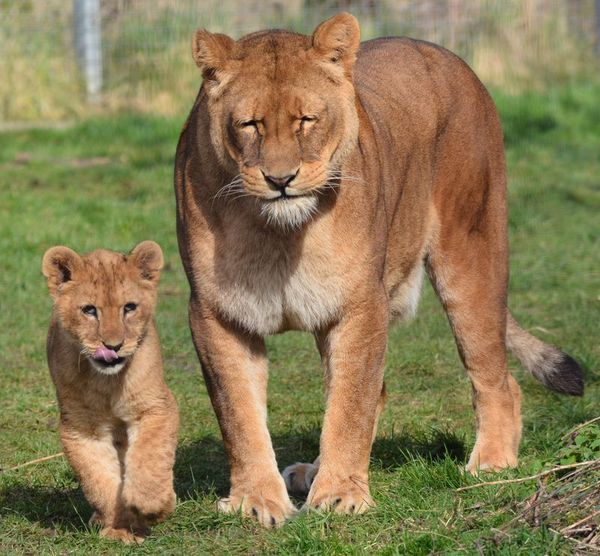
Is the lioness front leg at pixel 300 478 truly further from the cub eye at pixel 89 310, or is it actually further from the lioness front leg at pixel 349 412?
the cub eye at pixel 89 310

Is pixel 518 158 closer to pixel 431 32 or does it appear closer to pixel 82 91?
pixel 431 32

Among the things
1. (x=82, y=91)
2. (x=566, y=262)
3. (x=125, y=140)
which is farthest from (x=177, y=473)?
(x=82, y=91)

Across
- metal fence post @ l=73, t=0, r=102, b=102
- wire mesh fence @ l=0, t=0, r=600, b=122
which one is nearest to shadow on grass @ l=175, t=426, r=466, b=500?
wire mesh fence @ l=0, t=0, r=600, b=122

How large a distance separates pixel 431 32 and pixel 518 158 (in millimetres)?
2390

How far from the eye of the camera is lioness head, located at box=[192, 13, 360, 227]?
14.0 ft

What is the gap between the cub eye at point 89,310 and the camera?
4297mm

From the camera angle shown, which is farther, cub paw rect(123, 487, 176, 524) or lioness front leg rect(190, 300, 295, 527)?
lioness front leg rect(190, 300, 295, 527)

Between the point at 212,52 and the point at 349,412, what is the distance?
4.41 ft

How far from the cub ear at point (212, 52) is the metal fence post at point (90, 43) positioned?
827 cm

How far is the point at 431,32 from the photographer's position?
1333 centimetres

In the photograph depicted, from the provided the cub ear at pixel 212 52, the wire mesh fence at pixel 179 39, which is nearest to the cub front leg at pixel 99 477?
the cub ear at pixel 212 52

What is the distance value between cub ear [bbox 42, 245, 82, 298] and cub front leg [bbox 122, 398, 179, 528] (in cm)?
54

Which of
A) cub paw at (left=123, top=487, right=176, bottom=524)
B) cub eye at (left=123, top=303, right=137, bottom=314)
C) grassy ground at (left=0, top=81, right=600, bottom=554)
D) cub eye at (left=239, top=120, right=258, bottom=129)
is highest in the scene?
cub eye at (left=239, top=120, right=258, bottom=129)

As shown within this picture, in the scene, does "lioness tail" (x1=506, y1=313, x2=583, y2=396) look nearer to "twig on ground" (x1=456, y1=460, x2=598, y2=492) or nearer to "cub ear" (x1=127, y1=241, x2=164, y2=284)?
"twig on ground" (x1=456, y1=460, x2=598, y2=492)
